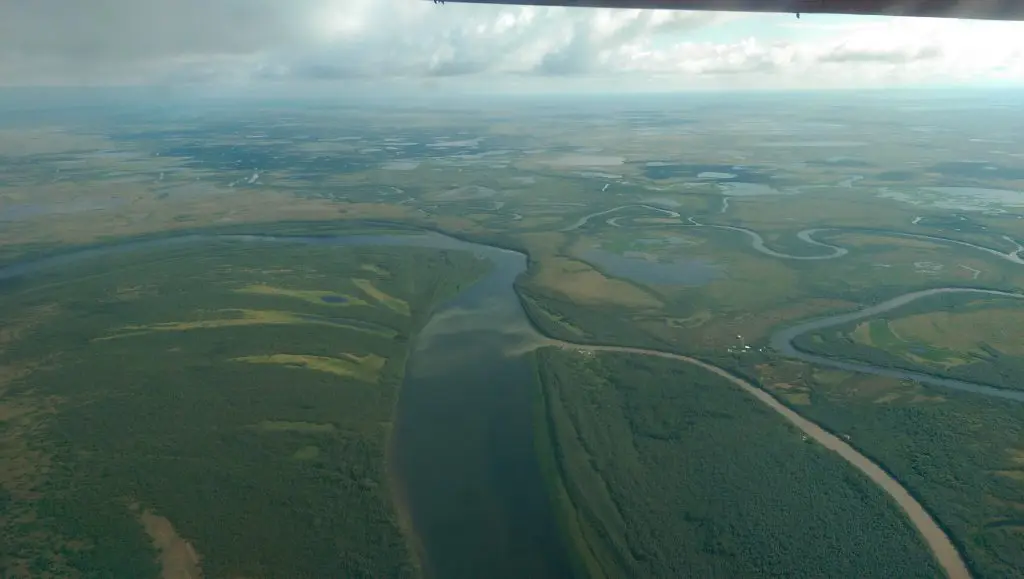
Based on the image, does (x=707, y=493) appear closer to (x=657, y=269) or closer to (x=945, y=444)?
(x=945, y=444)

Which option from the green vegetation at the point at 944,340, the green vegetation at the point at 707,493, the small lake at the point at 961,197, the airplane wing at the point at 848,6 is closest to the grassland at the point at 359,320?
the green vegetation at the point at 944,340

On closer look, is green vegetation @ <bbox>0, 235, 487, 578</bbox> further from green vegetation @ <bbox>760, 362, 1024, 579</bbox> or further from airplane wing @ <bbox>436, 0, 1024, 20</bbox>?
green vegetation @ <bbox>760, 362, 1024, 579</bbox>

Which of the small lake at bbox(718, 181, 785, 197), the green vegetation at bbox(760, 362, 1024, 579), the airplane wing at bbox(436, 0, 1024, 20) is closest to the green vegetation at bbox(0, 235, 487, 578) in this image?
the airplane wing at bbox(436, 0, 1024, 20)

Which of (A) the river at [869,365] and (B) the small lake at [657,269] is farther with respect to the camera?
(B) the small lake at [657,269]

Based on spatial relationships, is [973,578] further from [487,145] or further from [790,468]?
[487,145]

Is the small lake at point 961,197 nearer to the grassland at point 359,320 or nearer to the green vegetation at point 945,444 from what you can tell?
the grassland at point 359,320

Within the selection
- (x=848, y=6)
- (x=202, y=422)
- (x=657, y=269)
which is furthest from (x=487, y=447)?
(x=657, y=269)
